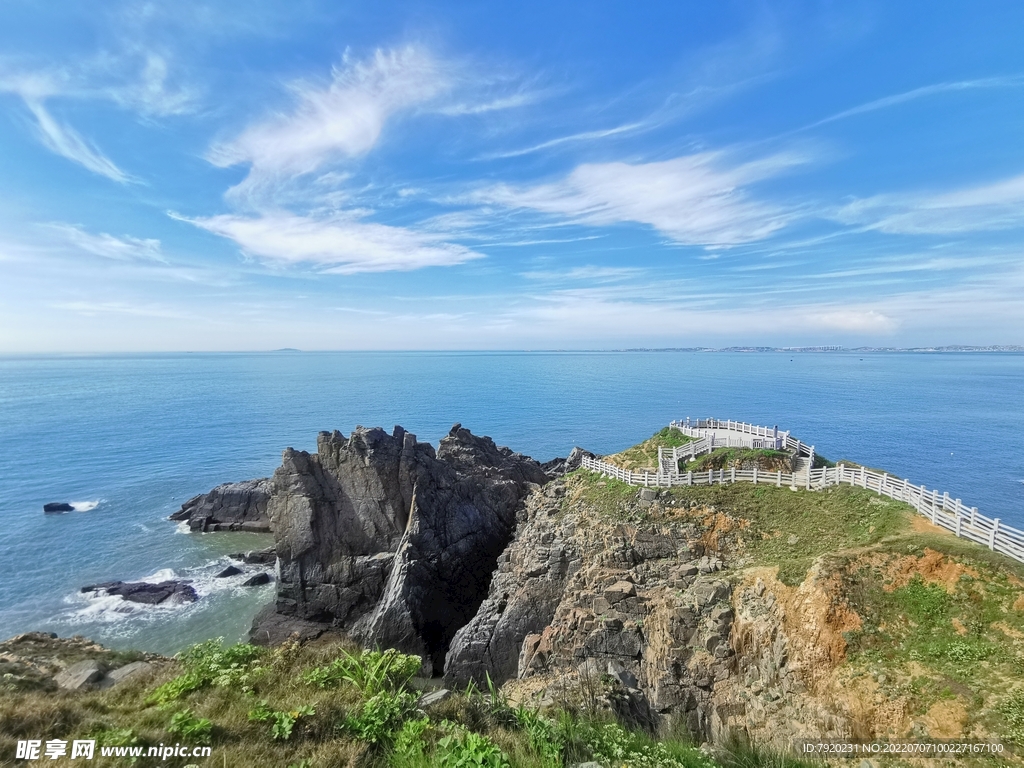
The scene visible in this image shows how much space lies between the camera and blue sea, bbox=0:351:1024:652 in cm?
3459

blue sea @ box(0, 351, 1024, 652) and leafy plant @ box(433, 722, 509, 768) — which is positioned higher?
leafy plant @ box(433, 722, 509, 768)

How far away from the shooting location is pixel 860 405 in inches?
4070

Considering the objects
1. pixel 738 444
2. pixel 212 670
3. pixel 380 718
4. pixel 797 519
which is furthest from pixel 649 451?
pixel 212 670

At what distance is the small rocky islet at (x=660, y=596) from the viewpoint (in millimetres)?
13367

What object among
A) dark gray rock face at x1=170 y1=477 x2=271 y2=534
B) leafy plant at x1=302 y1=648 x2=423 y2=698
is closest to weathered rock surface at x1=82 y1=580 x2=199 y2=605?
dark gray rock face at x1=170 y1=477 x2=271 y2=534

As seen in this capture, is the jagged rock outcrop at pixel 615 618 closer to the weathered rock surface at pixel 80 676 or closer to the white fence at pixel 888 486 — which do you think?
the white fence at pixel 888 486

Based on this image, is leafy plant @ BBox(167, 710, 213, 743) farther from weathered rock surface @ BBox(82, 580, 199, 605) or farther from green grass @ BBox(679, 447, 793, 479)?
weathered rock surface @ BBox(82, 580, 199, 605)

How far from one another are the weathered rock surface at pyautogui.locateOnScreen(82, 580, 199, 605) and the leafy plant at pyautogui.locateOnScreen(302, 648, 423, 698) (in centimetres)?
3208

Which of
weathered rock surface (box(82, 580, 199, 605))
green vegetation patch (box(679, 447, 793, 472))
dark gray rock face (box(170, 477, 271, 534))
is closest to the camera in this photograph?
green vegetation patch (box(679, 447, 793, 472))

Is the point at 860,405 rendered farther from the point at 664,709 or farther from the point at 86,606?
the point at 86,606

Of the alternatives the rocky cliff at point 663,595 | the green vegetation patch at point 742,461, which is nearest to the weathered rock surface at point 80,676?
the rocky cliff at point 663,595

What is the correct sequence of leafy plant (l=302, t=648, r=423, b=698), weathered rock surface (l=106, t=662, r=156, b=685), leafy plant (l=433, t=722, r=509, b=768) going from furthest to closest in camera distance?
weathered rock surface (l=106, t=662, r=156, b=685) → leafy plant (l=302, t=648, r=423, b=698) → leafy plant (l=433, t=722, r=509, b=768)

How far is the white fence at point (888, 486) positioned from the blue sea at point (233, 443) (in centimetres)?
2959

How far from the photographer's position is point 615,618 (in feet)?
66.3
